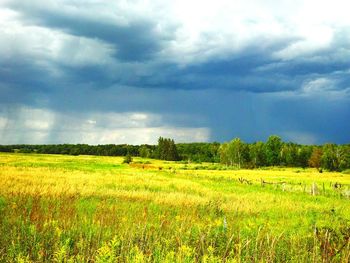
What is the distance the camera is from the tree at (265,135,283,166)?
149m

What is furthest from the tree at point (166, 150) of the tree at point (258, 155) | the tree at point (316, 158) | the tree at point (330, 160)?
the tree at point (330, 160)

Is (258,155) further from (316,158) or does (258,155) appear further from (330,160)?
(330,160)

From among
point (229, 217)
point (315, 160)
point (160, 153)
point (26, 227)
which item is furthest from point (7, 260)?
point (160, 153)

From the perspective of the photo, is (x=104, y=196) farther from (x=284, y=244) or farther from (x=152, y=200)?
(x=284, y=244)

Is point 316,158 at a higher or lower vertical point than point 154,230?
higher

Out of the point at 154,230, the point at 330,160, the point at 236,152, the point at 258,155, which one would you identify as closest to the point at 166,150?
the point at 236,152

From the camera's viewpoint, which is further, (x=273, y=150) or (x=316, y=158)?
(x=273, y=150)

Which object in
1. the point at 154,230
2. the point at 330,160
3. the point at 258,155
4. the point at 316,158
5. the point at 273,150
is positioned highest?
the point at 273,150

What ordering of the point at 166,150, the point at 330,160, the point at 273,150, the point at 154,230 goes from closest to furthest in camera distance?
the point at 154,230 < the point at 330,160 < the point at 273,150 < the point at 166,150

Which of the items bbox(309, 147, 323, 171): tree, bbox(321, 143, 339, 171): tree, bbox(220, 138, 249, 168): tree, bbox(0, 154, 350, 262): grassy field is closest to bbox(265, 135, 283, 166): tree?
bbox(220, 138, 249, 168): tree

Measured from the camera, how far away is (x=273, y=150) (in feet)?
497

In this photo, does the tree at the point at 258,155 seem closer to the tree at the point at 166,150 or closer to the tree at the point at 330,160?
the tree at the point at 330,160

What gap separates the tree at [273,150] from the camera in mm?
149375

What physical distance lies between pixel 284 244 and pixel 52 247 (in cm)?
566
